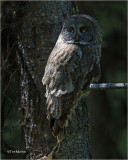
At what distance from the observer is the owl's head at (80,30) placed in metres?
3.08

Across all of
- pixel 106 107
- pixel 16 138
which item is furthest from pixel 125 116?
pixel 16 138

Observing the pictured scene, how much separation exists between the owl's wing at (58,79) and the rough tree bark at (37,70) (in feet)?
0.65

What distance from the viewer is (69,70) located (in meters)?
2.94

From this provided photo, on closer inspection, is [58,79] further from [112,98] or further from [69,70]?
[112,98]

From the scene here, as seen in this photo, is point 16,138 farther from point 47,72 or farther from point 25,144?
point 47,72

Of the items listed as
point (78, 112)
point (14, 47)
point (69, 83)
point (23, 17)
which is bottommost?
point (78, 112)

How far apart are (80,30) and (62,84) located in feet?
1.82

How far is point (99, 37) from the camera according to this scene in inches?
127

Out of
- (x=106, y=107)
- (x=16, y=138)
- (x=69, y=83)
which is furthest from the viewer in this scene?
(x=106, y=107)

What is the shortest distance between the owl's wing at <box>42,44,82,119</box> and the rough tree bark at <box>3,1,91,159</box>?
0.20m

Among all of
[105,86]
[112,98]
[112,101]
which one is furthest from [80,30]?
[112,101]

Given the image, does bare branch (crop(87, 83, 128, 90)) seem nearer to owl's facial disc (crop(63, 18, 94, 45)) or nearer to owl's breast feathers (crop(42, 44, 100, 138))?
owl's breast feathers (crop(42, 44, 100, 138))

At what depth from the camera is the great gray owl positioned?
2.92 meters

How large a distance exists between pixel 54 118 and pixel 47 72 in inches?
15.2
